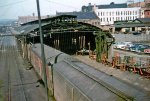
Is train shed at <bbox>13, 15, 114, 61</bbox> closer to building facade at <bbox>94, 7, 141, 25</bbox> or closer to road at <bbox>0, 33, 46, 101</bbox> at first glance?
road at <bbox>0, 33, 46, 101</bbox>

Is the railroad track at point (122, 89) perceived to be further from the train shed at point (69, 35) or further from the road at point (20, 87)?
the train shed at point (69, 35)

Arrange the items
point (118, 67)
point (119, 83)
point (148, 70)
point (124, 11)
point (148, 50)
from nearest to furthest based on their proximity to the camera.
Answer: point (119, 83) < point (148, 70) < point (118, 67) < point (148, 50) < point (124, 11)

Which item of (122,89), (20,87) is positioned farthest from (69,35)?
(122,89)

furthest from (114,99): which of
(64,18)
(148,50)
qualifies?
(64,18)

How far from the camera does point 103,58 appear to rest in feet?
124

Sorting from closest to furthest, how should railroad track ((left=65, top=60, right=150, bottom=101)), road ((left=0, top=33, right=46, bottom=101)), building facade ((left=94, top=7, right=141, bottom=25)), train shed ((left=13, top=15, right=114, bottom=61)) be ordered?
railroad track ((left=65, top=60, right=150, bottom=101))
road ((left=0, top=33, right=46, bottom=101))
train shed ((left=13, top=15, right=114, bottom=61))
building facade ((left=94, top=7, right=141, bottom=25))

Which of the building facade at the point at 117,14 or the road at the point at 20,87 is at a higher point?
the building facade at the point at 117,14

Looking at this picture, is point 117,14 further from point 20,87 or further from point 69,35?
point 20,87

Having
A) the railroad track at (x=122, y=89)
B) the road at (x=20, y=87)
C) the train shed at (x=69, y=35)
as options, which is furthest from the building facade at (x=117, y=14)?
the railroad track at (x=122, y=89)

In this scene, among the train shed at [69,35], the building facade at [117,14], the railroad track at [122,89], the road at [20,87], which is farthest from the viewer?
the building facade at [117,14]

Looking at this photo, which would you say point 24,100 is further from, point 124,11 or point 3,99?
point 124,11

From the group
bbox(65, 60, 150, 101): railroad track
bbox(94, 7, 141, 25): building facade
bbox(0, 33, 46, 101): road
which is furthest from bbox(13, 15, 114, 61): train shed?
bbox(94, 7, 141, 25): building facade

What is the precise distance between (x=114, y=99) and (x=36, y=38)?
3606 cm

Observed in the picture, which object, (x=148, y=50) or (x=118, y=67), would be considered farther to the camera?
(x=148, y=50)
